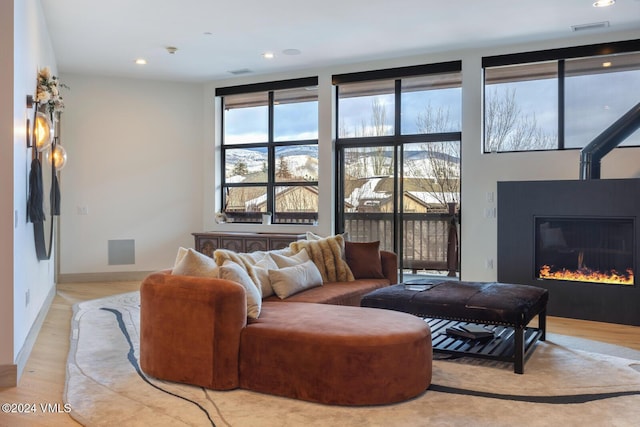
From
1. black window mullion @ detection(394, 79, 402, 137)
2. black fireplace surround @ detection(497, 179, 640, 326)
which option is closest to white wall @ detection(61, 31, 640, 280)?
black window mullion @ detection(394, 79, 402, 137)

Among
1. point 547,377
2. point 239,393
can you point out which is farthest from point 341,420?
point 547,377

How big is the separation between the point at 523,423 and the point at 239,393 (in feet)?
5.08

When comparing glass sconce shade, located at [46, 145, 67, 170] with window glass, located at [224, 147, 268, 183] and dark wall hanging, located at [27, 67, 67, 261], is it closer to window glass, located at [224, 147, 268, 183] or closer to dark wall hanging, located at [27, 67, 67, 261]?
dark wall hanging, located at [27, 67, 67, 261]

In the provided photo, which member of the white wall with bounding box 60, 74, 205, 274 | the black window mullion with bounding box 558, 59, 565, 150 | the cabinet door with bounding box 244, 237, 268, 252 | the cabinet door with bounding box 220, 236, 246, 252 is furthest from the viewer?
the white wall with bounding box 60, 74, 205, 274

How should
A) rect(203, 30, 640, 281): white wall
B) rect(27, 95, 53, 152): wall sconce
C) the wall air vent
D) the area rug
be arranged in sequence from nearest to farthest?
1. the area rug
2. rect(27, 95, 53, 152): wall sconce
3. the wall air vent
4. rect(203, 30, 640, 281): white wall

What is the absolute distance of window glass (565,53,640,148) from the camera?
19.1 feet

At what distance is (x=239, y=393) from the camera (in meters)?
3.14

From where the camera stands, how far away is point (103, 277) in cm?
795

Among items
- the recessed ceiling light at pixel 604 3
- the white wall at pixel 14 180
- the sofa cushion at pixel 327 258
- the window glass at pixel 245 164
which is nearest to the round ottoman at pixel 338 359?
the white wall at pixel 14 180

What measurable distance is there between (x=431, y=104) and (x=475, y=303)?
3.87 meters

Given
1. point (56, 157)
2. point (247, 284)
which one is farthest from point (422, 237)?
point (56, 157)

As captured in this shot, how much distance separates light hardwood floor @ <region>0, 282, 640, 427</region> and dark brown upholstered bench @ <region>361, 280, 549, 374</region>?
0.83 metres

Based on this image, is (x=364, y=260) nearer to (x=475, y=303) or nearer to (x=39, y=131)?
(x=475, y=303)

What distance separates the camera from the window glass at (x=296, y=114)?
7.78 m
